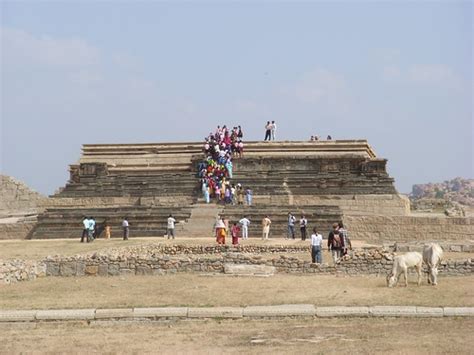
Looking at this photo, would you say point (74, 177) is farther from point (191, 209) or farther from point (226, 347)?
point (226, 347)

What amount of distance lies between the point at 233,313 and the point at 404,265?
4.69 metres

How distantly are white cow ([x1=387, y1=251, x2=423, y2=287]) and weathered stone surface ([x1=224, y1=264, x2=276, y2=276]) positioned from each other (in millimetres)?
2971

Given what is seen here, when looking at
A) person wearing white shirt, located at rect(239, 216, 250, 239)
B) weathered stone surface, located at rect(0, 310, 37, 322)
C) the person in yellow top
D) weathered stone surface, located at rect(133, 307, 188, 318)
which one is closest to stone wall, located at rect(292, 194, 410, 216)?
the person in yellow top

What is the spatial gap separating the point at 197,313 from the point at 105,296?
9.08 ft

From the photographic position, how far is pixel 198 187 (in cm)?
3319

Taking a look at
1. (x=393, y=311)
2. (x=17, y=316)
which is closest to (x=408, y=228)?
(x=393, y=311)

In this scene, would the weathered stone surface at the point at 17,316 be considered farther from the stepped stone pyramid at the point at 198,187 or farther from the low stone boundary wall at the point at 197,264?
the stepped stone pyramid at the point at 198,187

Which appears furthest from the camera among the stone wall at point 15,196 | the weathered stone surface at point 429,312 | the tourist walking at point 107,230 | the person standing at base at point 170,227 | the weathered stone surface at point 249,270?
the stone wall at point 15,196

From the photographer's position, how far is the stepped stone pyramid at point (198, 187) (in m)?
29.2

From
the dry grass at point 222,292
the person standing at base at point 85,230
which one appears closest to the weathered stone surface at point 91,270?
the dry grass at point 222,292

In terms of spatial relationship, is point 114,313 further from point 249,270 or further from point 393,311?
point 249,270

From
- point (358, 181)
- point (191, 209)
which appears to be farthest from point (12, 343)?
point (358, 181)

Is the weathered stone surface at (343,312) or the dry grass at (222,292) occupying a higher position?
the dry grass at (222,292)

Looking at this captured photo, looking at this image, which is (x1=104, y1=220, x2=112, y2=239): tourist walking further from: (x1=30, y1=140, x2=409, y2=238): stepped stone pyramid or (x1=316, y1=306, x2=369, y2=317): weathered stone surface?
(x1=316, y1=306, x2=369, y2=317): weathered stone surface
